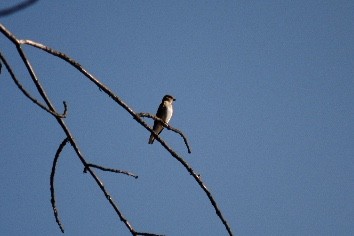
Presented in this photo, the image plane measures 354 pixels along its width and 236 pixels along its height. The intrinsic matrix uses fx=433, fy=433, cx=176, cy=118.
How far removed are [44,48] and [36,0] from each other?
378mm

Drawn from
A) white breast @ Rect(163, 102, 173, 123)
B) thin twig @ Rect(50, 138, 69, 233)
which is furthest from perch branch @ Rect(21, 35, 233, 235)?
white breast @ Rect(163, 102, 173, 123)

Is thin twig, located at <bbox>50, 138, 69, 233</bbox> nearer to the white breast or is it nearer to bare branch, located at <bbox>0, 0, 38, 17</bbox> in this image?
bare branch, located at <bbox>0, 0, 38, 17</bbox>

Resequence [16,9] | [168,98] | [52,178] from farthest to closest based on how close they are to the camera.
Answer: [168,98], [52,178], [16,9]

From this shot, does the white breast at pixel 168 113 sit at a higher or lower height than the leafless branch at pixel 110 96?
higher

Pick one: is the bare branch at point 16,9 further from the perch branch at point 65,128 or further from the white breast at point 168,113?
the white breast at point 168,113

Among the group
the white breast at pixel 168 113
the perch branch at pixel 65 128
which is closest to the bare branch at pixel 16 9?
the perch branch at pixel 65 128

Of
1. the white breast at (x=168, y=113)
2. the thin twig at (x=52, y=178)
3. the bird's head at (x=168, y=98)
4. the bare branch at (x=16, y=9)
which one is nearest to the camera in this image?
the bare branch at (x=16, y=9)

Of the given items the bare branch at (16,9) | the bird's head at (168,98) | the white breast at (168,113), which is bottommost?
the bare branch at (16,9)

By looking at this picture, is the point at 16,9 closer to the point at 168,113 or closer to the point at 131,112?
the point at 131,112

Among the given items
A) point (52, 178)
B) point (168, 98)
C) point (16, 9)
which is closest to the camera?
point (16, 9)

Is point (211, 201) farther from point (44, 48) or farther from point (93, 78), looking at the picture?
point (44, 48)

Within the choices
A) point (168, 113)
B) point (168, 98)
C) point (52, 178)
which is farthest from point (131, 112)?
point (168, 98)

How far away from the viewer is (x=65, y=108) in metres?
2.00

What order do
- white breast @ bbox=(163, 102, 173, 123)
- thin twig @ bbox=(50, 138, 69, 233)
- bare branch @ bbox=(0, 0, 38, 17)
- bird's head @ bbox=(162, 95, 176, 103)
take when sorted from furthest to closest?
1. bird's head @ bbox=(162, 95, 176, 103)
2. white breast @ bbox=(163, 102, 173, 123)
3. thin twig @ bbox=(50, 138, 69, 233)
4. bare branch @ bbox=(0, 0, 38, 17)
